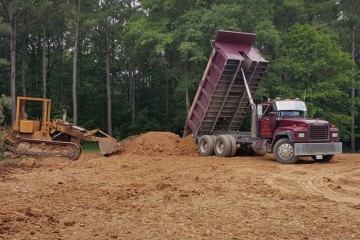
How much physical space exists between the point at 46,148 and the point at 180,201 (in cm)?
943

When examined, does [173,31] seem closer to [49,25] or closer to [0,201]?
[49,25]

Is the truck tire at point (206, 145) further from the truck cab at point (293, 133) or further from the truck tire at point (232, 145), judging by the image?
the truck cab at point (293, 133)

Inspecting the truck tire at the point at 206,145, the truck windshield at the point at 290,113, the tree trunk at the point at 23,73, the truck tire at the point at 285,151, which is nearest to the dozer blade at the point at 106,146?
the truck tire at the point at 206,145

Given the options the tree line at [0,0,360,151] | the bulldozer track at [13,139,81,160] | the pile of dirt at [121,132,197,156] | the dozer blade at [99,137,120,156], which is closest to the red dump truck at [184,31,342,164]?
the pile of dirt at [121,132,197,156]

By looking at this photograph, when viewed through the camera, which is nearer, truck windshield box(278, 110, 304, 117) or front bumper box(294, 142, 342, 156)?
front bumper box(294, 142, 342, 156)

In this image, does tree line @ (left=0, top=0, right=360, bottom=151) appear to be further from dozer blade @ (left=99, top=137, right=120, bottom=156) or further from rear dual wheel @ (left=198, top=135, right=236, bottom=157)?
dozer blade @ (left=99, top=137, right=120, bottom=156)

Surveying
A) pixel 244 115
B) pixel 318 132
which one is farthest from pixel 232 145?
pixel 318 132

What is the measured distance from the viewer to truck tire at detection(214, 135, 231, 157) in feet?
53.9

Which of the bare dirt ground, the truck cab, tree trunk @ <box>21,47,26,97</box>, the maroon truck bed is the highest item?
tree trunk @ <box>21,47,26,97</box>

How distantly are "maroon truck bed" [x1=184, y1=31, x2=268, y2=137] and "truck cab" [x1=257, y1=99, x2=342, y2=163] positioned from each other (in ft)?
4.90

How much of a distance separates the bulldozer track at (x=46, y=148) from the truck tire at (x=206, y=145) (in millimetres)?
4700

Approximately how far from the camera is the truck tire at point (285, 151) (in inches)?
562

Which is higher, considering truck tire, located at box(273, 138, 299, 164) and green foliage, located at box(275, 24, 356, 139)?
green foliage, located at box(275, 24, 356, 139)

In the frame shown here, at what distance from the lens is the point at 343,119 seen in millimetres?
28094
